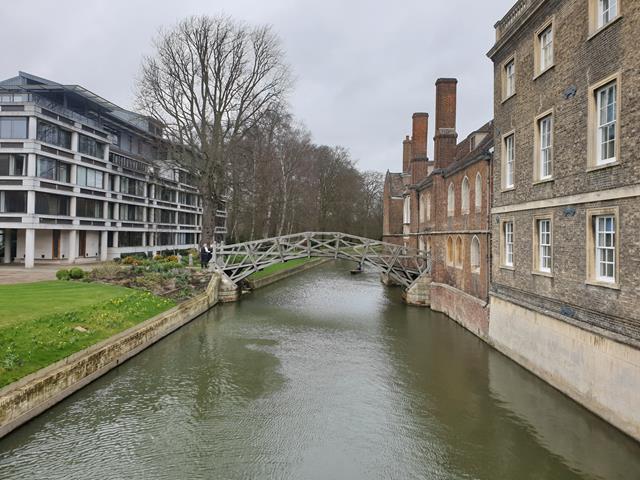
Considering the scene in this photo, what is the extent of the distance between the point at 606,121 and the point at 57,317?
13.9 metres

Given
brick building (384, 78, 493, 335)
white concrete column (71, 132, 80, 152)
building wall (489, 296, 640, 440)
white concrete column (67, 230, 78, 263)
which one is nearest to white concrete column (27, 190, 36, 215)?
white concrete column (67, 230, 78, 263)

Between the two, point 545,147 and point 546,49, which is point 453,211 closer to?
point 545,147

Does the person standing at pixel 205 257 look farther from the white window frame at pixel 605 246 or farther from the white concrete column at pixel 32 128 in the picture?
the white window frame at pixel 605 246

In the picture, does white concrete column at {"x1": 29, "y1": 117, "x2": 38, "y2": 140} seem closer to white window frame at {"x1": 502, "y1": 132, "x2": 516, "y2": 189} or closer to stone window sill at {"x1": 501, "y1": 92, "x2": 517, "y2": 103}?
stone window sill at {"x1": 501, "y1": 92, "x2": 517, "y2": 103}

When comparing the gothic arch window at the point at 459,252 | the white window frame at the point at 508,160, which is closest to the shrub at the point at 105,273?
the gothic arch window at the point at 459,252

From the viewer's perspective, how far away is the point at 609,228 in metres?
8.73

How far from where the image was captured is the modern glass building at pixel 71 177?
2705 centimetres

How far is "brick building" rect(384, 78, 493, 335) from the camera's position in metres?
15.7

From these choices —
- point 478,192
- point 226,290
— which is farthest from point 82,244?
point 478,192

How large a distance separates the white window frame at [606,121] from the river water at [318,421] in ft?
16.2

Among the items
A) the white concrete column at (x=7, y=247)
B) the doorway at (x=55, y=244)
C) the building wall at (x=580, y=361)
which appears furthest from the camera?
the doorway at (x=55, y=244)

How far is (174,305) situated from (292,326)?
15.4 ft

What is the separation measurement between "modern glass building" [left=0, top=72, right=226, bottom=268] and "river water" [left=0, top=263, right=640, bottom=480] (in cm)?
1927

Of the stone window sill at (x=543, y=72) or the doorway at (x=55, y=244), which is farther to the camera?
the doorway at (x=55, y=244)
